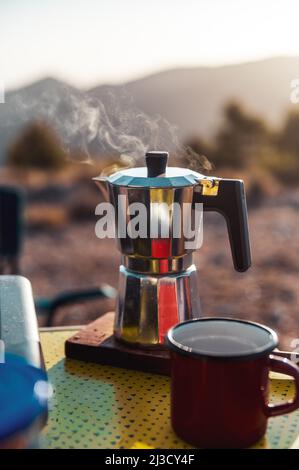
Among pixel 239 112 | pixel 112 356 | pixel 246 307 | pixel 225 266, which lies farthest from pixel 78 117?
pixel 239 112

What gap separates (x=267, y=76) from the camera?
7289 millimetres

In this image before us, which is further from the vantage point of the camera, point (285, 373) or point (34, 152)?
point (34, 152)

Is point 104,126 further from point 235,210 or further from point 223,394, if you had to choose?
point 223,394

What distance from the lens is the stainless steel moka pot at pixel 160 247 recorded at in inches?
33.9

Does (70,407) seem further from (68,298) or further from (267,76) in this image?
(267,76)

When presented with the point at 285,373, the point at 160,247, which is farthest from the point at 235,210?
the point at 285,373

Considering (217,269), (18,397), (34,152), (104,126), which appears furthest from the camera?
(34,152)

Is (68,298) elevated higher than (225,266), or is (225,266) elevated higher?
(68,298)

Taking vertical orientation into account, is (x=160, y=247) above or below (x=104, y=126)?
below

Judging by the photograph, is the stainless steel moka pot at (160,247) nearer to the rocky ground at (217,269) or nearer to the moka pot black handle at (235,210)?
the moka pot black handle at (235,210)

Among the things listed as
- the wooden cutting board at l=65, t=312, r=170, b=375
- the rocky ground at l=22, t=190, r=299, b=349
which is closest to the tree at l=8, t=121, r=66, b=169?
the rocky ground at l=22, t=190, r=299, b=349

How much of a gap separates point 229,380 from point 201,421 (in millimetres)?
57

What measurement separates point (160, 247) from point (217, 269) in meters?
3.45

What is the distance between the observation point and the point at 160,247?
0.88 meters
